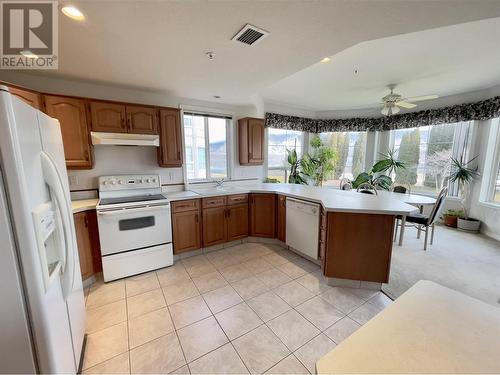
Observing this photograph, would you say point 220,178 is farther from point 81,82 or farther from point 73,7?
point 73,7

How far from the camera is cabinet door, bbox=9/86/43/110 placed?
206 centimetres

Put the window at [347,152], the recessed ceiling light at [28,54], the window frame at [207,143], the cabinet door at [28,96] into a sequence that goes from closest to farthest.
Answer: the recessed ceiling light at [28,54], the cabinet door at [28,96], the window frame at [207,143], the window at [347,152]

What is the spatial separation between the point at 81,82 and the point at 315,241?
3.64 metres

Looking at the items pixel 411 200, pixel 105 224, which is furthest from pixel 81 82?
pixel 411 200

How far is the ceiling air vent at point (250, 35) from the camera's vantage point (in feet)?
5.25

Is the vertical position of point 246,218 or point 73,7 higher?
point 73,7

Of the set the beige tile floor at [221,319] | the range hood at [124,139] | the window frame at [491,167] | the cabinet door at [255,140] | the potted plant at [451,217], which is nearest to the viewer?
the beige tile floor at [221,319]

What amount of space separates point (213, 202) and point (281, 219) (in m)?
1.10

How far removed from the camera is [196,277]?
2578 mm

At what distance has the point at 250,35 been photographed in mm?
1688

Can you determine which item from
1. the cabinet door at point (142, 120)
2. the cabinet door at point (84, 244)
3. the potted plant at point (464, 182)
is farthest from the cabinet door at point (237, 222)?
the potted plant at point (464, 182)

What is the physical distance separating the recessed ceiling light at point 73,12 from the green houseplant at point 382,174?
4805mm

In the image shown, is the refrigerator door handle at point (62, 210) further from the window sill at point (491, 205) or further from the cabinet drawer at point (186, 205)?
the window sill at point (491, 205)

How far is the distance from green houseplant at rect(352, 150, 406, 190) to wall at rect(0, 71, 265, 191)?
345cm
